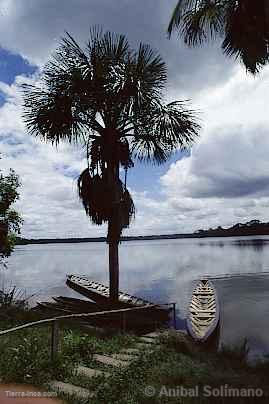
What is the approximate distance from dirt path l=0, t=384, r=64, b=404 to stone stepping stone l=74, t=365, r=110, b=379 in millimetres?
947

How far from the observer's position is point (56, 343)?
6961mm

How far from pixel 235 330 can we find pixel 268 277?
2872cm

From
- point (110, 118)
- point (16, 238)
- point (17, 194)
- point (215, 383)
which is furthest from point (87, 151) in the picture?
point (215, 383)

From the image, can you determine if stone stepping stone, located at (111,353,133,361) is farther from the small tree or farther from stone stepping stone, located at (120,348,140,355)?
the small tree

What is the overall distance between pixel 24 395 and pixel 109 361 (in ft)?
7.95

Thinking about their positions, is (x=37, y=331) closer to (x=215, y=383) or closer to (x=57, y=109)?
(x=215, y=383)

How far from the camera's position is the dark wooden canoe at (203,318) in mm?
13719

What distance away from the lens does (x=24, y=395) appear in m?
5.28

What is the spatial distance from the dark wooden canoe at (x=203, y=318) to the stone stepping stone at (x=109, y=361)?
624 centimetres

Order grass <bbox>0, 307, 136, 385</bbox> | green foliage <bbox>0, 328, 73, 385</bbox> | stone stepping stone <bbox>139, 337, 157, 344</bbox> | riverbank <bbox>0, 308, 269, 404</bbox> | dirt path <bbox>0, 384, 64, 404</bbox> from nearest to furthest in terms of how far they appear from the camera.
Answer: dirt path <bbox>0, 384, 64, 404</bbox> → riverbank <bbox>0, 308, 269, 404</bbox> → green foliage <bbox>0, 328, 73, 385</bbox> → grass <bbox>0, 307, 136, 385</bbox> → stone stepping stone <bbox>139, 337, 157, 344</bbox>

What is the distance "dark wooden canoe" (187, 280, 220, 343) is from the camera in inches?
540

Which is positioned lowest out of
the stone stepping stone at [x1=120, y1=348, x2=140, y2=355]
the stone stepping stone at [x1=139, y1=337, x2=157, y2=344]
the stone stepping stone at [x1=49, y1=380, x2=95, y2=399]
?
the stone stepping stone at [x1=139, y1=337, x2=157, y2=344]

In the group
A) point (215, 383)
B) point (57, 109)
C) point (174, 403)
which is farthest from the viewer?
point (57, 109)

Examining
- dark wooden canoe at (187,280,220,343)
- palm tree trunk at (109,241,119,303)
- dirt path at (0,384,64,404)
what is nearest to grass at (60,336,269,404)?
dirt path at (0,384,64,404)
